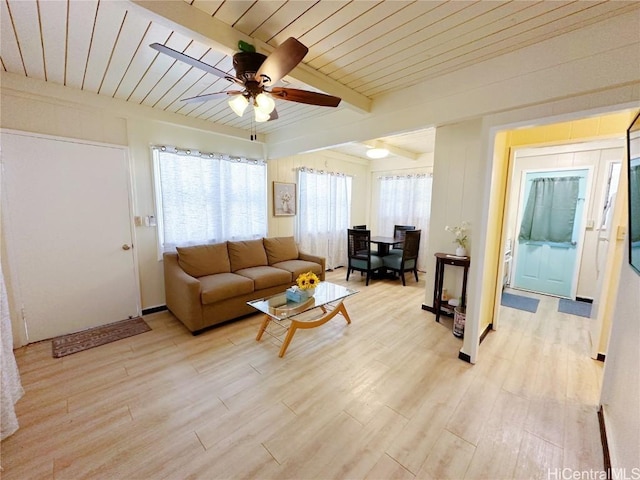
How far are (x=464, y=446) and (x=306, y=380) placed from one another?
3.60 feet

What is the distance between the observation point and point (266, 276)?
10.8 ft

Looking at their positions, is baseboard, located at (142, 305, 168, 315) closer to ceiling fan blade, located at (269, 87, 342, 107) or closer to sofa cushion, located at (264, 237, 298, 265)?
sofa cushion, located at (264, 237, 298, 265)

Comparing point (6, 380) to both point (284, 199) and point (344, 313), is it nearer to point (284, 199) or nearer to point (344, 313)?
point (344, 313)

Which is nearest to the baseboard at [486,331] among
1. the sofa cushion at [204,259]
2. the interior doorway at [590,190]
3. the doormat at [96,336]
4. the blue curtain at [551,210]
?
the interior doorway at [590,190]

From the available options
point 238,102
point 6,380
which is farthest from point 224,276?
point 238,102

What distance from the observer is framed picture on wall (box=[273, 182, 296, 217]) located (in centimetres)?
446

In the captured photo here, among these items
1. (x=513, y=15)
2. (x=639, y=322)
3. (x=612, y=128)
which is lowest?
(x=639, y=322)

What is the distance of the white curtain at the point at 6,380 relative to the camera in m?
1.53

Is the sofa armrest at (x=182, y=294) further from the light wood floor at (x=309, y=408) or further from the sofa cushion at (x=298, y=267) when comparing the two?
the sofa cushion at (x=298, y=267)

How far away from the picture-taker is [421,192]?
17.3 ft

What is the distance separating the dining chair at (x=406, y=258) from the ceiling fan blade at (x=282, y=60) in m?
3.25

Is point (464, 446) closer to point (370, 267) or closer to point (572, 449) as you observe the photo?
point (572, 449)

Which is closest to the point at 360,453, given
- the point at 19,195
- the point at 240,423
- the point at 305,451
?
the point at 305,451

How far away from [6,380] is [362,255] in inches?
159
